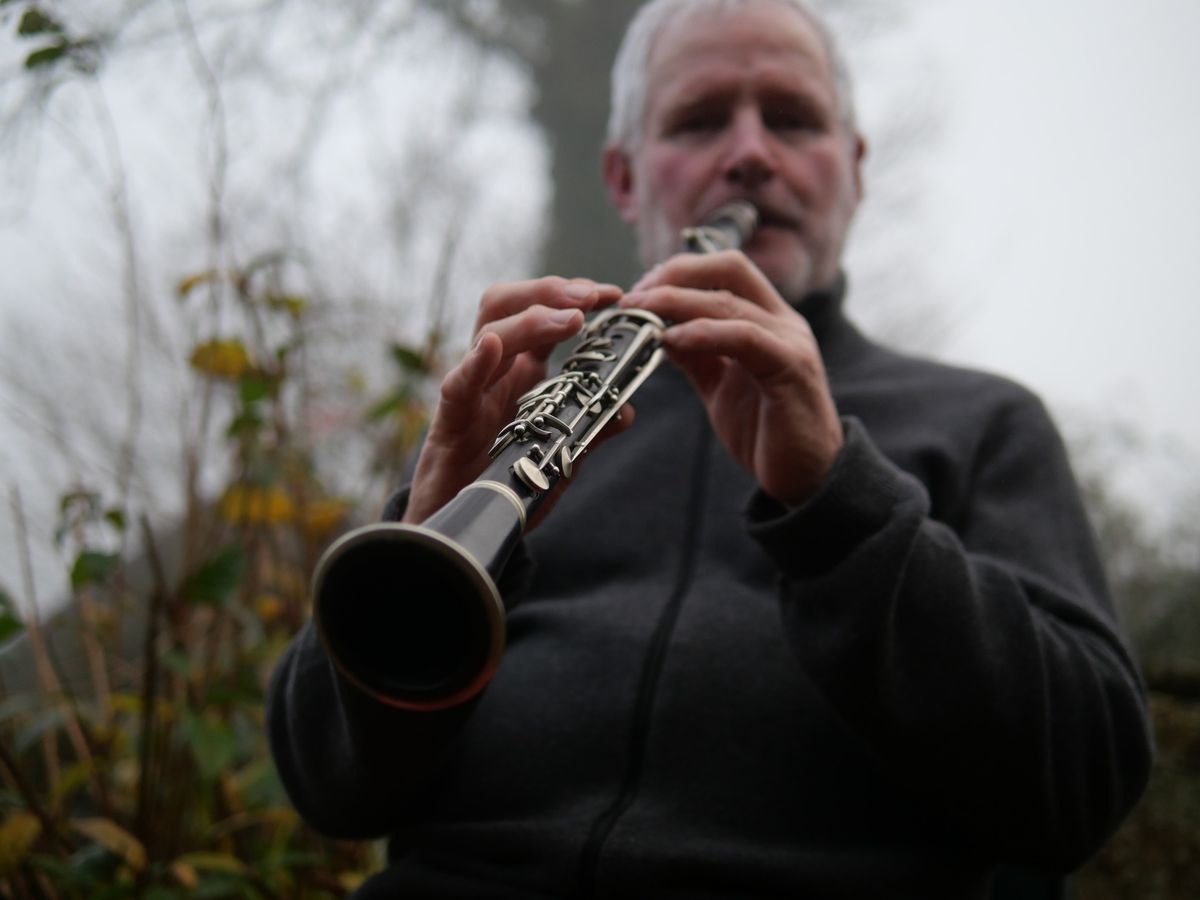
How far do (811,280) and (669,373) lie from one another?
0.27 meters

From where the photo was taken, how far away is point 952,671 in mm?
923

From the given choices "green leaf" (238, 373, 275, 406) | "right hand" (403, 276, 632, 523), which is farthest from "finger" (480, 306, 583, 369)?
"green leaf" (238, 373, 275, 406)

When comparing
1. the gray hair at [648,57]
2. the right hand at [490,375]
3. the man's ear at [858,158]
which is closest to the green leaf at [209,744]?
the right hand at [490,375]

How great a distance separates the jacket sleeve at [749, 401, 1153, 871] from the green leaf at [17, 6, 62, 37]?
1084 mm

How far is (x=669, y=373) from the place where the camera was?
1468 mm

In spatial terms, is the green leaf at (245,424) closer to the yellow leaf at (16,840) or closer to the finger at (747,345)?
the yellow leaf at (16,840)

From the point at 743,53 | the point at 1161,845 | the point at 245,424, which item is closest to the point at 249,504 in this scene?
the point at 245,424

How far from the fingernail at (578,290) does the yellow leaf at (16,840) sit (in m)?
0.98

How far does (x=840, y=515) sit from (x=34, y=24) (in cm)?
117

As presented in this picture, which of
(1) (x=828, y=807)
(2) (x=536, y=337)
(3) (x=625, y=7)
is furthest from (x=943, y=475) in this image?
(3) (x=625, y=7)

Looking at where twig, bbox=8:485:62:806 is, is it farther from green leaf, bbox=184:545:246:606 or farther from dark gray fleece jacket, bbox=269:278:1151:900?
dark gray fleece jacket, bbox=269:278:1151:900

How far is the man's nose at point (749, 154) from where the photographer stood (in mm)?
1363

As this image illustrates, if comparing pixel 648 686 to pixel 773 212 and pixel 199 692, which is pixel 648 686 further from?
pixel 199 692

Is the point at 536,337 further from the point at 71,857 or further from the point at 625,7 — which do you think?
the point at 625,7
